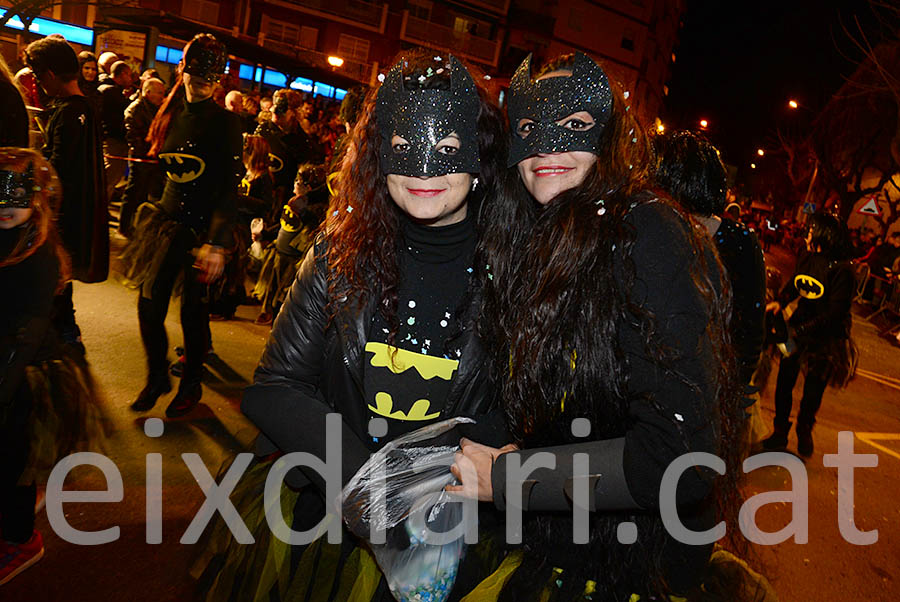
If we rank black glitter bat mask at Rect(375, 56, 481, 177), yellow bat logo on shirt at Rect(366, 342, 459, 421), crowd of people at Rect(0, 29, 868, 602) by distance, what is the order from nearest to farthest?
crowd of people at Rect(0, 29, 868, 602), black glitter bat mask at Rect(375, 56, 481, 177), yellow bat logo on shirt at Rect(366, 342, 459, 421)

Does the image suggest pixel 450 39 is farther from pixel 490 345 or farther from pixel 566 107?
pixel 490 345

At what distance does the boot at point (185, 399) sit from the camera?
4.28 m

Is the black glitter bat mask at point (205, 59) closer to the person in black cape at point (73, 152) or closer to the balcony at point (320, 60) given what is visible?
the person in black cape at point (73, 152)

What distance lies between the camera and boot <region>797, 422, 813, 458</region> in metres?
5.72

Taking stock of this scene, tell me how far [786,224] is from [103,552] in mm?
41089

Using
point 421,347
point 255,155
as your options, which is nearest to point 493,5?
point 255,155

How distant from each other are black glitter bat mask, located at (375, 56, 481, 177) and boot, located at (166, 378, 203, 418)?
3141mm

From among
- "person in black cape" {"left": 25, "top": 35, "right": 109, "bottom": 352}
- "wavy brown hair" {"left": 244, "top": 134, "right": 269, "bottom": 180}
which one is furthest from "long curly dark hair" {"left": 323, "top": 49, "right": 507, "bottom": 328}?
"wavy brown hair" {"left": 244, "top": 134, "right": 269, "bottom": 180}

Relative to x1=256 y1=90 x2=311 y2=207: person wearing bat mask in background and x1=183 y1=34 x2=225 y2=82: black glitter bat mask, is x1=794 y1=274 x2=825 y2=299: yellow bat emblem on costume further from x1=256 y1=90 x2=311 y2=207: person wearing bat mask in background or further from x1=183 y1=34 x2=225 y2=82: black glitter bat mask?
x1=256 y1=90 x2=311 y2=207: person wearing bat mask in background

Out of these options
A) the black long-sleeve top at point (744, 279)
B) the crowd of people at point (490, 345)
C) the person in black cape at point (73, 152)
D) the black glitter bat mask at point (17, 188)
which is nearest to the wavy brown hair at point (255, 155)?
the person in black cape at point (73, 152)

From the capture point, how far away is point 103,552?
292cm

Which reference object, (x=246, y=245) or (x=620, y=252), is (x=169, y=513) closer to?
(x=246, y=245)

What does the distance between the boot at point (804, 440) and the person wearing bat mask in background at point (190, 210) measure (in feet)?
17.0

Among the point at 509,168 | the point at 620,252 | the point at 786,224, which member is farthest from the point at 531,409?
the point at 786,224
